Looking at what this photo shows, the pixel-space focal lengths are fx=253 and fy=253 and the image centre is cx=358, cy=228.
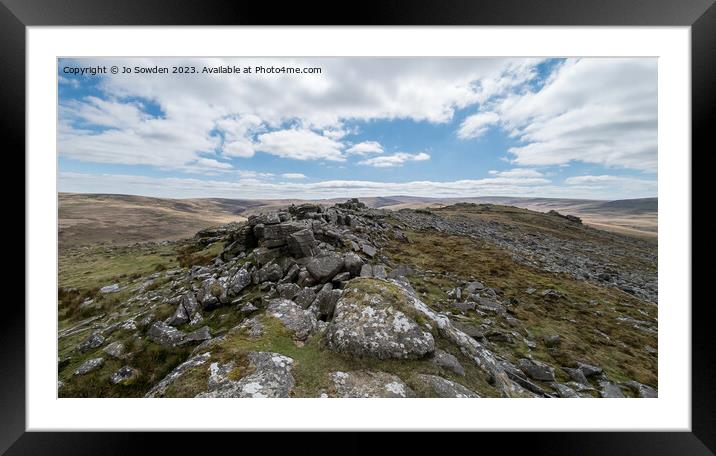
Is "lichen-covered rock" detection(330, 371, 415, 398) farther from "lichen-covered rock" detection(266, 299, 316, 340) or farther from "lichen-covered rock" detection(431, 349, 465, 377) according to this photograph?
"lichen-covered rock" detection(266, 299, 316, 340)

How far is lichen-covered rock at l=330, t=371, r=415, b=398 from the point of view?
4215 mm

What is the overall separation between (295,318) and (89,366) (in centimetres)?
566

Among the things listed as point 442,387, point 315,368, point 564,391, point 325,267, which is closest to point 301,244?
point 325,267

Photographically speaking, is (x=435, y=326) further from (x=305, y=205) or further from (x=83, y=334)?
(x=305, y=205)

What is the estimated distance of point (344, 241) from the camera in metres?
13.9

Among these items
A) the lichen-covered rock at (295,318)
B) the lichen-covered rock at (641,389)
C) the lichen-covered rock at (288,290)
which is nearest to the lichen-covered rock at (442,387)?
the lichen-covered rock at (295,318)

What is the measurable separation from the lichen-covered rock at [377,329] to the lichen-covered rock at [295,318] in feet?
2.71

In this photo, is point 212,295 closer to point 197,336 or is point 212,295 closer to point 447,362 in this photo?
point 197,336

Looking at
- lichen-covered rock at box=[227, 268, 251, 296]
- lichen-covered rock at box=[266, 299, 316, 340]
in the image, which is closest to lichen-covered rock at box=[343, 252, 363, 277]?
lichen-covered rock at box=[266, 299, 316, 340]

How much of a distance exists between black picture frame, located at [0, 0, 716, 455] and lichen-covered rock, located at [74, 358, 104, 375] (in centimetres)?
168
